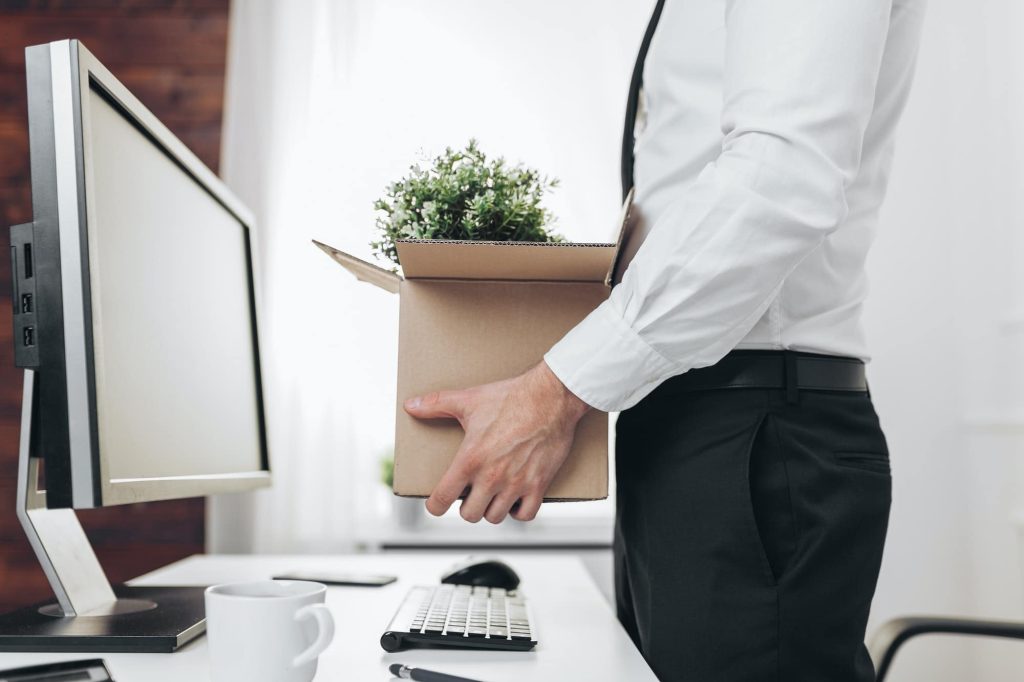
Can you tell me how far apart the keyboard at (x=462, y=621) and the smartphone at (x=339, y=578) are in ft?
0.42

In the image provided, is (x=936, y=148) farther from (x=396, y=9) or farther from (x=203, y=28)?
(x=203, y=28)

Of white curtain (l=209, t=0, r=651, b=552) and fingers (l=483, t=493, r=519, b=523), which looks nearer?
fingers (l=483, t=493, r=519, b=523)

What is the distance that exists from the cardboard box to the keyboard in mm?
132

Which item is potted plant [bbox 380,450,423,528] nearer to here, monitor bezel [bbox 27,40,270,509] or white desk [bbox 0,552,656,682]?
white desk [bbox 0,552,656,682]

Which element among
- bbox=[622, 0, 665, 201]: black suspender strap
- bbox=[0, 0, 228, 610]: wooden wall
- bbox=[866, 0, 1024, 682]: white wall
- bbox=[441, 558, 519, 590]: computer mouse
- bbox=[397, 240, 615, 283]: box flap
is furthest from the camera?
bbox=[0, 0, 228, 610]: wooden wall

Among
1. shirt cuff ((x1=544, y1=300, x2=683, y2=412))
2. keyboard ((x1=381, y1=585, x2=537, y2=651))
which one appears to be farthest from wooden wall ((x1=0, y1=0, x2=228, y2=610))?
shirt cuff ((x1=544, y1=300, x2=683, y2=412))

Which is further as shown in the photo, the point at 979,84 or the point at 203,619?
the point at 979,84

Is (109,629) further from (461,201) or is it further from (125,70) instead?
(125,70)

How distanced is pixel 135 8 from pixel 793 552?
210 cm

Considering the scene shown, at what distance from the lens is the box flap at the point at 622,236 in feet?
2.40

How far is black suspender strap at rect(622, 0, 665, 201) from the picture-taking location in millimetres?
877

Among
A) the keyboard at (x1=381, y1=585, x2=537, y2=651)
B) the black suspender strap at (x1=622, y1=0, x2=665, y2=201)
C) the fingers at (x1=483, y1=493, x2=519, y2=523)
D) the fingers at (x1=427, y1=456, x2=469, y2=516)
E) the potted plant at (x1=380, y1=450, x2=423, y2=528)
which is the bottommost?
the potted plant at (x1=380, y1=450, x2=423, y2=528)

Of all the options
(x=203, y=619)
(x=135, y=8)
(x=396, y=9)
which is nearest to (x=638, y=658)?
(x=203, y=619)

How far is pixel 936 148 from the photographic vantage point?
1.85 m
